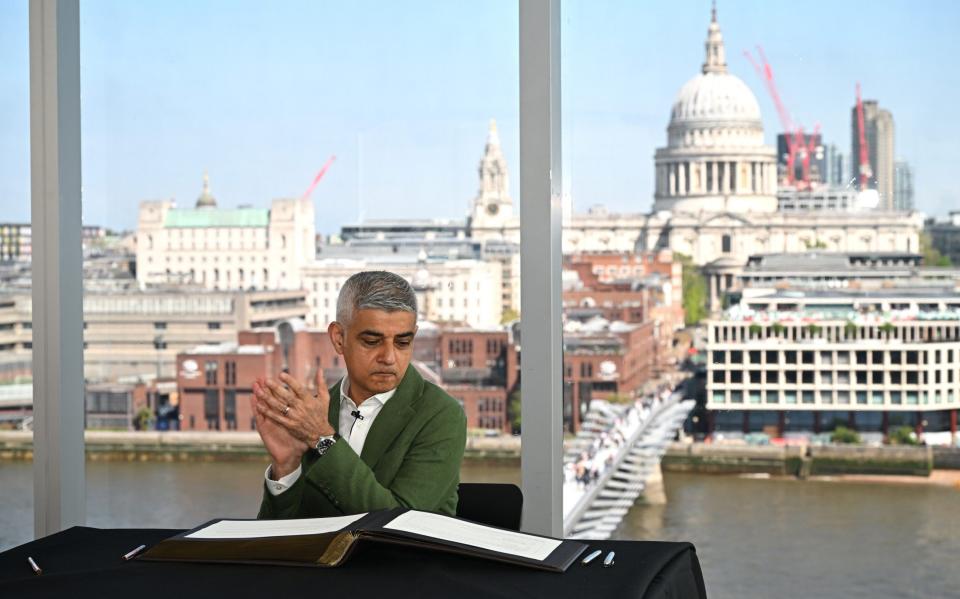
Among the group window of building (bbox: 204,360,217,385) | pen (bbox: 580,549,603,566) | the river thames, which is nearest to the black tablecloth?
pen (bbox: 580,549,603,566)

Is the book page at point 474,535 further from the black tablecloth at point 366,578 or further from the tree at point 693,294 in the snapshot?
the tree at point 693,294

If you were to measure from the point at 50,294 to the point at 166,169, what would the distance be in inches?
324

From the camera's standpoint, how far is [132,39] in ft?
31.9

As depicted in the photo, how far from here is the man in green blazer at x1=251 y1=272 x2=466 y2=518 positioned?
4.23ft

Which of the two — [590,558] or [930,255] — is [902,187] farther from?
[590,558]

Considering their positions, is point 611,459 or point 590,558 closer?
point 590,558

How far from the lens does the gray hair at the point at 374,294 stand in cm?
148

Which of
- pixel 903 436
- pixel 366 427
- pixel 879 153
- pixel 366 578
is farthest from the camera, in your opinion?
pixel 903 436

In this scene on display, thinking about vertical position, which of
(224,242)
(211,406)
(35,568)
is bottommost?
(211,406)

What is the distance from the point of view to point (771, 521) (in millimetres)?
10922

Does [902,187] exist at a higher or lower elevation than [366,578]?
higher

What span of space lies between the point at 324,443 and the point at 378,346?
0.70 feet

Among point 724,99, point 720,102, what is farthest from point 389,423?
point 724,99

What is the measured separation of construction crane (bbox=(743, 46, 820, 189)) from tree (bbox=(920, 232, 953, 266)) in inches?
34.4
